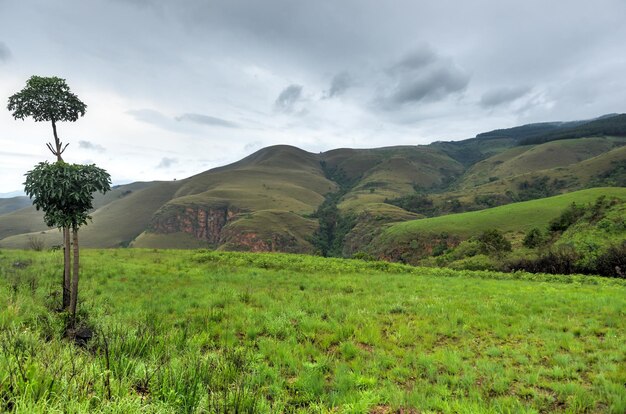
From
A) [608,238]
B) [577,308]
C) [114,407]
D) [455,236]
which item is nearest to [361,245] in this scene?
[455,236]

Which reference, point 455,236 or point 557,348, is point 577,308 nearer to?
point 557,348

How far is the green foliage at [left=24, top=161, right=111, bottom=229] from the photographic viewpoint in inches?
488

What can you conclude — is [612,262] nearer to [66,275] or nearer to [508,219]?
[66,275]

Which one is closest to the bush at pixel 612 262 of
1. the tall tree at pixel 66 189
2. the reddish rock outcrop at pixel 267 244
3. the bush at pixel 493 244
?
the bush at pixel 493 244

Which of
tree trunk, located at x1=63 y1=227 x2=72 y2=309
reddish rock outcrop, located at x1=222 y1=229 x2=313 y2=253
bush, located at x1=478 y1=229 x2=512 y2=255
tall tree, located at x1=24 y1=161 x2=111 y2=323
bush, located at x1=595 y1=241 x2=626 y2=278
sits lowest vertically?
reddish rock outcrop, located at x1=222 y1=229 x2=313 y2=253

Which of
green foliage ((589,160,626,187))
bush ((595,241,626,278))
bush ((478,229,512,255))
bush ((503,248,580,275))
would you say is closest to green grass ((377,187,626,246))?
bush ((478,229,512,255))

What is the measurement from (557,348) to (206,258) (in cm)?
2820

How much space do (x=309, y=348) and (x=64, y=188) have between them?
1133 centimetres

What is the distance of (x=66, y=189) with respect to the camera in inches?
493

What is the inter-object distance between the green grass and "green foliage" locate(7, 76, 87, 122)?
Result: 332 feet

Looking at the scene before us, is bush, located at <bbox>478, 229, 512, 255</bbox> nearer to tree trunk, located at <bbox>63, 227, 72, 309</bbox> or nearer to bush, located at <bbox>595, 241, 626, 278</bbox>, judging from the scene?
bush, located at <bbox>595, 241, 626, 278</bbox>

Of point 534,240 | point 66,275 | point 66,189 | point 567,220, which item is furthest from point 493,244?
point 66,189

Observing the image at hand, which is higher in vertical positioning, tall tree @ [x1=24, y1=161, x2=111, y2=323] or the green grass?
tall tree @ [x1=24, y1=161, x2=111, y2=323]

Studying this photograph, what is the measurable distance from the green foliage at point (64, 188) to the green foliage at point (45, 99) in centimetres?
392
